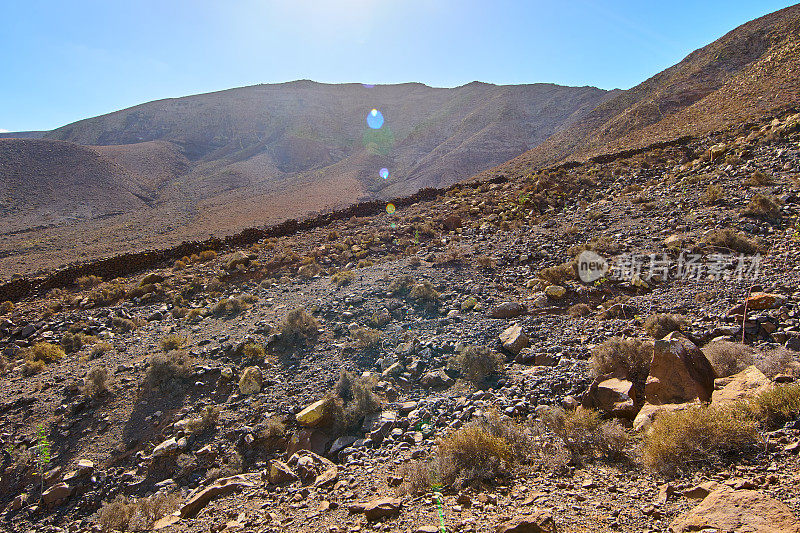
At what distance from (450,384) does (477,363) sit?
0.48 m

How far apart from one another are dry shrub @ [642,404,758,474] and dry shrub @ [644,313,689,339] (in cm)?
243

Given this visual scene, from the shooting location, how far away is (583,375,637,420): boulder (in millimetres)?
4102

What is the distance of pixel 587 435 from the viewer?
3.68 metres

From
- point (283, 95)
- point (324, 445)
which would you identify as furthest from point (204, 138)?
point (324, 445)

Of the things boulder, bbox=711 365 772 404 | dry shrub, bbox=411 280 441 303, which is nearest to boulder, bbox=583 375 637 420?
boulder, bbox=711 365 772 404

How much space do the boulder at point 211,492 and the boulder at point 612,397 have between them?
3.79 m

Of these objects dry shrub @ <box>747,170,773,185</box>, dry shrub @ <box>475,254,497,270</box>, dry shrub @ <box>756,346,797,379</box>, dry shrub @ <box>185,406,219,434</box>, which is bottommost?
dry shrub @ <box>185,406,219,434</box>

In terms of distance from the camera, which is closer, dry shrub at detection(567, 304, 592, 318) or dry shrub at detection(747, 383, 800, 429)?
dry shrub at detection(747, 383, 800, 429)

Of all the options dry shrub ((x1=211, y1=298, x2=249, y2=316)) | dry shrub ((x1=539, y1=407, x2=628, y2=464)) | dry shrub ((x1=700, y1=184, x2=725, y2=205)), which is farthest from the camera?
dry shrub ((x1=700, y1=184, x2=725, y2=205))

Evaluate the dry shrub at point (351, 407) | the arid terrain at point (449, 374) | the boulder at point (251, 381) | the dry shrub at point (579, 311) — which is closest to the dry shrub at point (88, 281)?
the arid terrain at point (449, 374)

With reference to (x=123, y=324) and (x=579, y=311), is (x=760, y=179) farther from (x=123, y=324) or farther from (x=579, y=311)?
(x=123, y=324)

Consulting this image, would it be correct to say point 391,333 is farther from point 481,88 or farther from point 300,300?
point 481,88

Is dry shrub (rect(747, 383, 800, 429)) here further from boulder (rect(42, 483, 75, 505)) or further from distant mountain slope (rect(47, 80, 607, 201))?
distant mountain slope (rect(47, 80, 607, 201))

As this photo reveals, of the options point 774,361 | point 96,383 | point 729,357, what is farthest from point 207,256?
point 774,361
